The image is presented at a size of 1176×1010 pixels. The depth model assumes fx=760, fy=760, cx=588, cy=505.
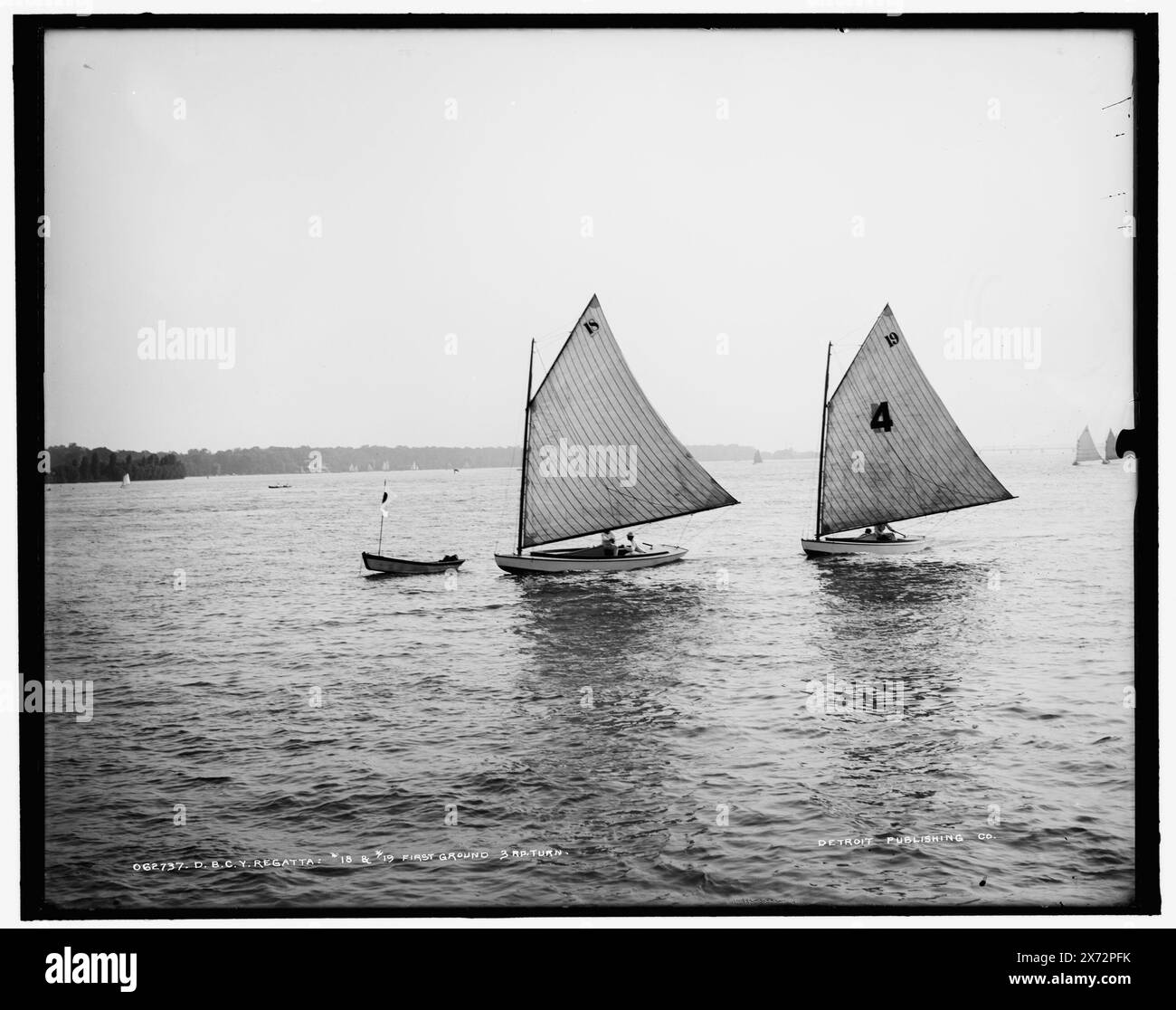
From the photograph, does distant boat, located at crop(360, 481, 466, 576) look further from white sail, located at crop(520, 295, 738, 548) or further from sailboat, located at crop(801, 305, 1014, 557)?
sailboat, located at crop(801, 305, 1014, 557)

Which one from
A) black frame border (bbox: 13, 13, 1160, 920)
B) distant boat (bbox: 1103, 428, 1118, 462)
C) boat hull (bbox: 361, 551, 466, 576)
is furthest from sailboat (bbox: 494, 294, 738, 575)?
distant boat (bbox: 1103, 428, 1118, 462)

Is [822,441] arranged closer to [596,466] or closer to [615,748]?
[615,748]

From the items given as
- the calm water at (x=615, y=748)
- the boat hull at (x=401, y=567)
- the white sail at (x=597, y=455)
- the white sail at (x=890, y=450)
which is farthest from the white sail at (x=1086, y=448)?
the boat hull at (x=401, y=567)

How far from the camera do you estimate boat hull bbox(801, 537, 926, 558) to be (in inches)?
349

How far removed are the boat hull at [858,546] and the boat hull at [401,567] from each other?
5.25 metres

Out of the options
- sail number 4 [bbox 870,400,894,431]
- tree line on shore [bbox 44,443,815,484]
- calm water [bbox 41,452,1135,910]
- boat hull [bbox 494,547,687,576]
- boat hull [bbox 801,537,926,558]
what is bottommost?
calm water [bbox 41,452,1135,910]

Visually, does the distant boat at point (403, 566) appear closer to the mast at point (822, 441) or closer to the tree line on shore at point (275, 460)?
the tree line on shore at point (275, 460)

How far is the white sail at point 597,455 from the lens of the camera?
580 cm

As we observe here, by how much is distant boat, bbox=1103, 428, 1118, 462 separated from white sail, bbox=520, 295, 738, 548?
279 centimetres

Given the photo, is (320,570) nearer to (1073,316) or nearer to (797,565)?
(797,565)

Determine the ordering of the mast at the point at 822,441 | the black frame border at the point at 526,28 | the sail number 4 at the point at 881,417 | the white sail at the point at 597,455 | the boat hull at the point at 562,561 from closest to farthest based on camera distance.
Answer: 1. the black frame border at the point at 526,28
2. the mast at the point at 822,441
3. the white sail at the point at 597,455
4. the sail number 4 at the point at 881,417
5. the boat hull at the point at 562,561

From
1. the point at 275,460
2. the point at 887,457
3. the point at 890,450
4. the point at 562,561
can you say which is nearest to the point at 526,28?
the point at 275,460

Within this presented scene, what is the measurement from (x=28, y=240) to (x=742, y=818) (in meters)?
5.29

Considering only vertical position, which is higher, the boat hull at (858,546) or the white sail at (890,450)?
the white sail at (890,450)
